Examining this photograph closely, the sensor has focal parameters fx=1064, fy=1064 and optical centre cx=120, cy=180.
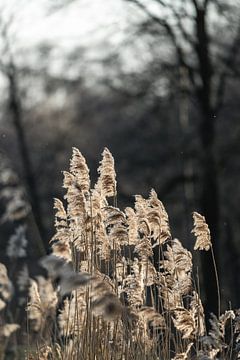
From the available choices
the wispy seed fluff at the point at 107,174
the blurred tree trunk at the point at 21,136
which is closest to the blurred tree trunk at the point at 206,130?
the blurred tree trunk at the point at 21,136

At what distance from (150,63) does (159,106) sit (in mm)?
800

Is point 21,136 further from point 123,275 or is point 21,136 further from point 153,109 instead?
point 123,275

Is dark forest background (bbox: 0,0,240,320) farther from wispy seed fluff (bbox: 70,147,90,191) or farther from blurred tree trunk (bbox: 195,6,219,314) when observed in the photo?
wispy seed fluff (bbox: 70,147,90,191)

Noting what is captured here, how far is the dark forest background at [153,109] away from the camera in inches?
706

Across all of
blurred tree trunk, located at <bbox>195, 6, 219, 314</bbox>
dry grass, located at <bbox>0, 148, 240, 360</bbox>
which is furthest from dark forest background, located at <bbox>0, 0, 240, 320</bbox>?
dry grass, located at <bbox>0, 148, 240, 360</bbox>

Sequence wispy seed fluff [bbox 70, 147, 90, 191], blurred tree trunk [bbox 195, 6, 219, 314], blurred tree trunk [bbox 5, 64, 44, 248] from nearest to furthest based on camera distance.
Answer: wispy seed fluff [bbox 70, 147, 90, 191]
blurred tree trunk [bbox 195, 6, 219, 314]
blurred tree trunk [bbox 5, 64, 44, 248]

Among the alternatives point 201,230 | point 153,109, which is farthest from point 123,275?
point 153,109

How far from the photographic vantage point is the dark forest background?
17.9 m

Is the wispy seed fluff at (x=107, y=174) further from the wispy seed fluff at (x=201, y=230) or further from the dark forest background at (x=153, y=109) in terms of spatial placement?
the dark forest background at (x=153, y=109)

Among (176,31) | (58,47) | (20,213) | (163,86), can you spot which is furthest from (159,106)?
(20,213)

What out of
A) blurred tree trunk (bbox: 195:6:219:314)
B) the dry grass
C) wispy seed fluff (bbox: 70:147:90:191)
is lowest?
the dry grass

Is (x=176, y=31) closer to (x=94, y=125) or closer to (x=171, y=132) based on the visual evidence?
(x=171, y=132)

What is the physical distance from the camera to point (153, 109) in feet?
64.0

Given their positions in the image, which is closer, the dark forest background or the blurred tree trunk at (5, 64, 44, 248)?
the dark forest background
